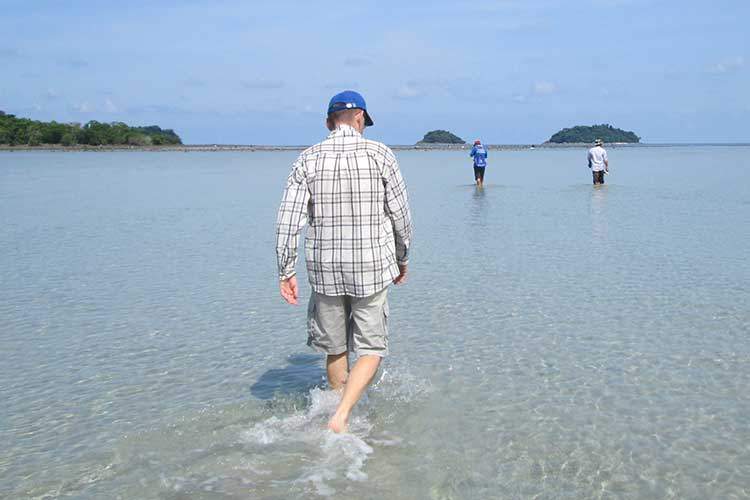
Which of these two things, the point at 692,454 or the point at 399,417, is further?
the point at 399,417

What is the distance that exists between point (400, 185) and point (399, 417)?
69.5 inches

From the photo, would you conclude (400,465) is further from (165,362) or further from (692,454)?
(165,362)

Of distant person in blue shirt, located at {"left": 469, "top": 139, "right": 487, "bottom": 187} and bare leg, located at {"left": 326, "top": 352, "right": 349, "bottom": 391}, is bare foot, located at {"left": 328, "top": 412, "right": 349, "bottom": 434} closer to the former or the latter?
bare leg, located at {"left": 326, "top": 352, "right": 349, "bottom": 391}

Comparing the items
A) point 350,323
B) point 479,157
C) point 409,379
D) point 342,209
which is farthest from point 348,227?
point 479,157

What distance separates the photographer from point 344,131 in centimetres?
516

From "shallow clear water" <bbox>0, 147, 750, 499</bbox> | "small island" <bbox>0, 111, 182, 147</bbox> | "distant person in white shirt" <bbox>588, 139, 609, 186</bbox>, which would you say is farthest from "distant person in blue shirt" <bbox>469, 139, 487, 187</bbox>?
"small island" <bbox>0, 111, 182, 147</bbox>

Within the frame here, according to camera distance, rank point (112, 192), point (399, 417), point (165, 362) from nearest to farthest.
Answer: point (399, 417)
point (165, 362)
point (112, 192)

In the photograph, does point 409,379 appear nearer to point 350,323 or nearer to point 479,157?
point 350,323

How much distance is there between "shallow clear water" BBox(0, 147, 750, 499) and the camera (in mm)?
4867

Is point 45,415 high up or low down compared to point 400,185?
down

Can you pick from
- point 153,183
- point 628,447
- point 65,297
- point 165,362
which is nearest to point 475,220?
point 65,297

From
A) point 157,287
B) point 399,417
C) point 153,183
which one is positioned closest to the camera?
point 399,417

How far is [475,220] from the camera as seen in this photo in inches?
719

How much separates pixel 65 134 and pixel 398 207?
462 ft
